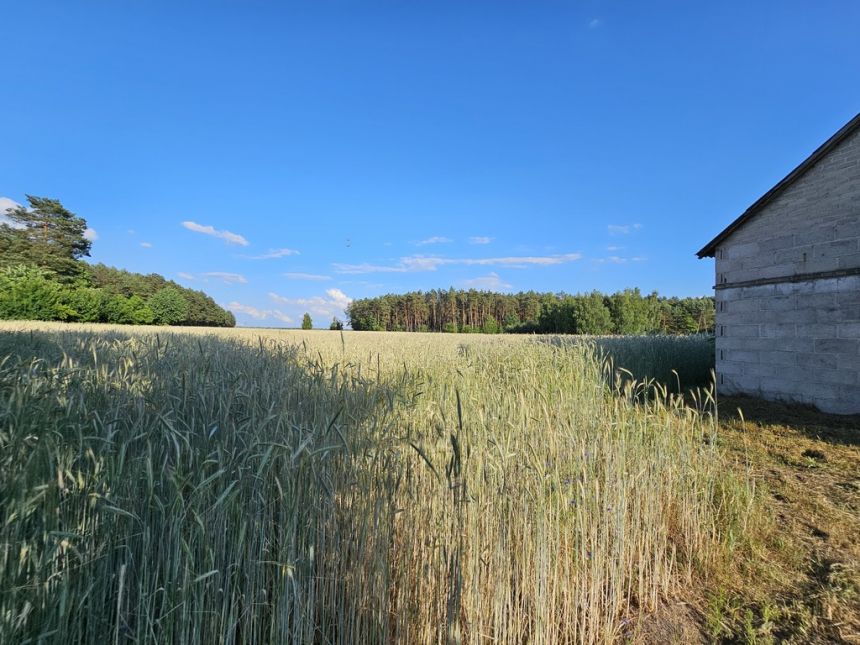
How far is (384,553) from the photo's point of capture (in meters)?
1.90

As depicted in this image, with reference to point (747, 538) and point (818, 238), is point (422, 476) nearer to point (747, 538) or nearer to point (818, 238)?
point (747, 538)

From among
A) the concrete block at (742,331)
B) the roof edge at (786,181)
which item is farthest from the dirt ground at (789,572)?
the roof edge at (786,181)

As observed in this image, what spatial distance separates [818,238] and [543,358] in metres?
5.77

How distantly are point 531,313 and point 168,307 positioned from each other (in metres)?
59.0

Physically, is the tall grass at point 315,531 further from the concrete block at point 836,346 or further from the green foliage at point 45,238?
the green foliage at point 45,238

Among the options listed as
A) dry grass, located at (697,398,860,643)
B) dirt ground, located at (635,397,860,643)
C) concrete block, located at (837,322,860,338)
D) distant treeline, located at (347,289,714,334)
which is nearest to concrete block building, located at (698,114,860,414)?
concrete block, located at (837,322,860,338)

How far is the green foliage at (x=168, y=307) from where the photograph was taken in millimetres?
55656

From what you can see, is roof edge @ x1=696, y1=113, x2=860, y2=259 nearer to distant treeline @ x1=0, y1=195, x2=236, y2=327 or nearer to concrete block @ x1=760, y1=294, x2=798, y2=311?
concrete block @ x1=760, y1=294, x2=798, y2=311

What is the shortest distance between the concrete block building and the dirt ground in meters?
2.76

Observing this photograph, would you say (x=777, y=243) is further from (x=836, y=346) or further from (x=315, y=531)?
(x=315, y=531)

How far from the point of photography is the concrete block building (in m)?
7.34

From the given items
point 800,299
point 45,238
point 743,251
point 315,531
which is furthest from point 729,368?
point 45,238

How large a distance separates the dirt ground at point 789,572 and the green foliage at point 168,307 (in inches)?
2491

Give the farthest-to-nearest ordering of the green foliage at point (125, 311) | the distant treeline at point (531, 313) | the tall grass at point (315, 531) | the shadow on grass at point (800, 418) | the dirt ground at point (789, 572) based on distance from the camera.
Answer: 1. the distant treeline at point (531, 313)
2. the green foliage at point (125, 311)
3. the shadow on grass at point (800, 418)
4. the dirt ground at point (789, 572)
5. the tall grass at point (315, 531)
